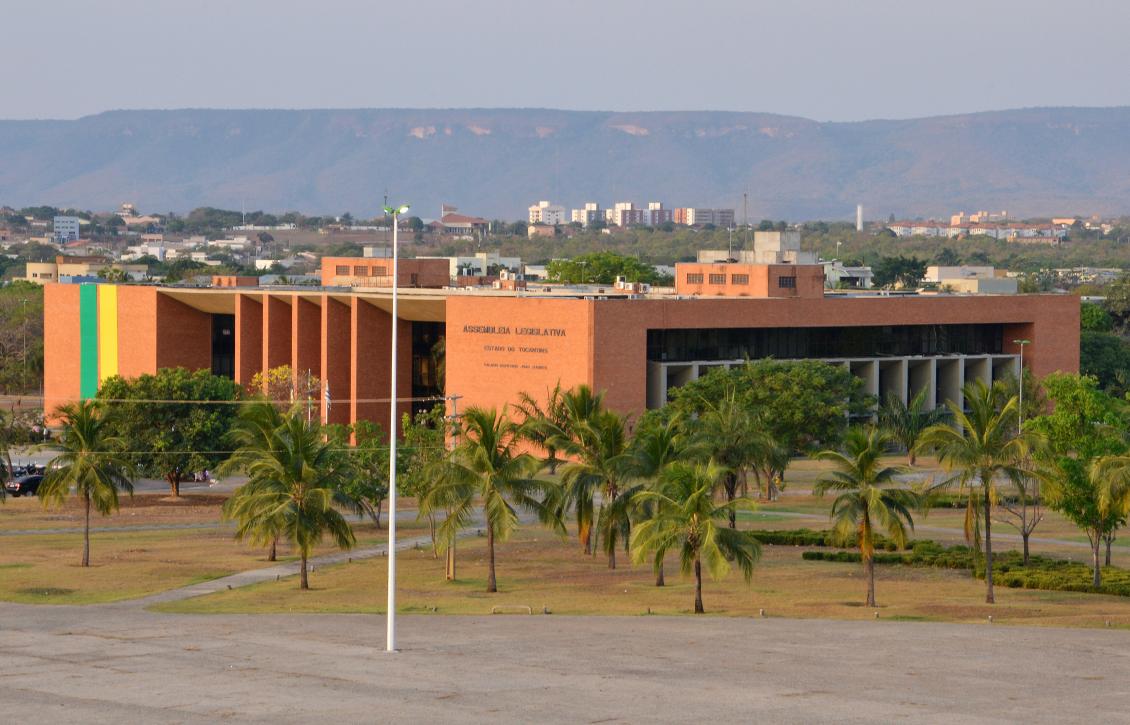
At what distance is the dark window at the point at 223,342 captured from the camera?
11981 cm

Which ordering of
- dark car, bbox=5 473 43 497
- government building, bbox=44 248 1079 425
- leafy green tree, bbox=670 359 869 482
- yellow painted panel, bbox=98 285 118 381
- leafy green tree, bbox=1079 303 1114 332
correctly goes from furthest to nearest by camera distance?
leafy green tree, bbox=1079 303 1114 332
yellow painted panel, bbox=98 285 118 381
government building, bbox=44 248 1079 425
dark car, bbox=5 473 43 497
leafy green tree, bbox=670 359 869 482

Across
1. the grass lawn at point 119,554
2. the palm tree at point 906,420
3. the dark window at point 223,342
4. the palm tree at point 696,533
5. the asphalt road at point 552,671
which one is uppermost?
the dark window at point 223,342

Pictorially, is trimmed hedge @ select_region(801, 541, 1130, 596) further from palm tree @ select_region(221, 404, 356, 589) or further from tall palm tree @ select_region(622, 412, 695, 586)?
palm tree @ select_region(221, 404, 356, 589)

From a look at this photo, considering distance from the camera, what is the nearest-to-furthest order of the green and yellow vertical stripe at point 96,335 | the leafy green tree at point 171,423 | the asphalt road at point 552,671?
the asphalt road at point 552,671
the leafy green tree at point 171,423
the green and yellow vertical stripe at point 96,335

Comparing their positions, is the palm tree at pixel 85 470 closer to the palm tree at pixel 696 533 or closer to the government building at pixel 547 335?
the palm tree at pixel 696 533

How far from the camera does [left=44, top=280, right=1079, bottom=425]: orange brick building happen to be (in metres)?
94.2

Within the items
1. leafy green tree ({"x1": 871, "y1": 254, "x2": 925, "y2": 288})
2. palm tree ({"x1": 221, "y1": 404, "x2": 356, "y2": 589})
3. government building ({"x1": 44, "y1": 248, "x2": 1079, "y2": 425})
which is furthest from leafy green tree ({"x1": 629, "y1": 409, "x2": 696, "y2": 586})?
leafy green tree ({"x1": 871, "y1": 254, "x2": 925, "y2": 288})

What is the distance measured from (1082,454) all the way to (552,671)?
89.5ft

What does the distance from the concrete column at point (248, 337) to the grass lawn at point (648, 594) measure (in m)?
52.8

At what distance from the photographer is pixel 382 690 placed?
33.1m

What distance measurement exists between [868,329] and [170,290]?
45.0m

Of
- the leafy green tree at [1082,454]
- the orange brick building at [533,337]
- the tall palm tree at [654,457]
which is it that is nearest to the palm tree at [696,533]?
the tall palm tree at [654,457]

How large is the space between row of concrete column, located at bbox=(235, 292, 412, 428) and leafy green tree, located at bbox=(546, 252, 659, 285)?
6193 cm

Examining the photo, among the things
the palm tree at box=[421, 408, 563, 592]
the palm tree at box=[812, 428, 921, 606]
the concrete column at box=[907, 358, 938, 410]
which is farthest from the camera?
the concrete column at box=[907, 358, 938, 410]
